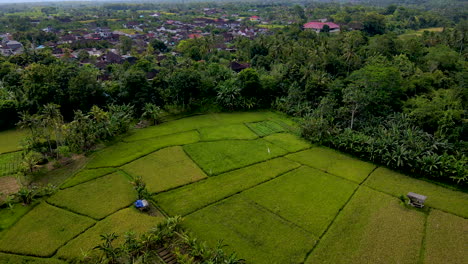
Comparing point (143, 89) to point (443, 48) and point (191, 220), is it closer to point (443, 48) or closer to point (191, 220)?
point (191, 220)

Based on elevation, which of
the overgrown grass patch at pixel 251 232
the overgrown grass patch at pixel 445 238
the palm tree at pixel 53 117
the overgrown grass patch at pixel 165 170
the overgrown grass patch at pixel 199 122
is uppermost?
the palm tree at pixel 53 117

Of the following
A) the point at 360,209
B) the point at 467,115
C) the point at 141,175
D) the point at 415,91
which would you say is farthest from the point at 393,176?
the point at 141,175

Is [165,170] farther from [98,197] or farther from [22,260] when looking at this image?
[22,260]

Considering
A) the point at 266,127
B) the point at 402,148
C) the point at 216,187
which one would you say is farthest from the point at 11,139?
the point at 402,148

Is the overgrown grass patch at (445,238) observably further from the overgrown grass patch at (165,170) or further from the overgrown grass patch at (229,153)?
the overgrown grass patch at (165,170)

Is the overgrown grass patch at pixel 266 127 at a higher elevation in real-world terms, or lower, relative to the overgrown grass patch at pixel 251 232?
higher

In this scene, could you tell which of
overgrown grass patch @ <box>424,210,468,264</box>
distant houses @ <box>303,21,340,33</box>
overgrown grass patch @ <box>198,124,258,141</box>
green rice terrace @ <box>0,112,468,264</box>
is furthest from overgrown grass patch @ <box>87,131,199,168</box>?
distant houses @ <box>303,21,340,33</box>

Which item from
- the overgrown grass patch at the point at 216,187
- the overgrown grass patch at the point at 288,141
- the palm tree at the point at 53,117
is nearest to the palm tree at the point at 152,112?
the palm tree at the point at 53,117
